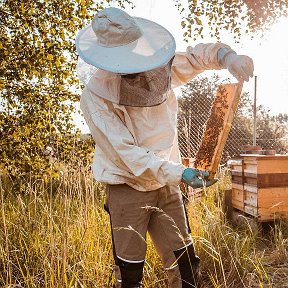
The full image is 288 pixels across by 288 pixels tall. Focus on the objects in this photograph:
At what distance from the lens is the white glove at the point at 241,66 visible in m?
2.15

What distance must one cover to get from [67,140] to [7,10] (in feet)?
5.52

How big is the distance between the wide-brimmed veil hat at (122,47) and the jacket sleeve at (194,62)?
0.26m

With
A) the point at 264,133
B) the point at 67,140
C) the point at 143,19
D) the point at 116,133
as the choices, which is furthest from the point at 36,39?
the point at 264,133

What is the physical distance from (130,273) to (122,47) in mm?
1266

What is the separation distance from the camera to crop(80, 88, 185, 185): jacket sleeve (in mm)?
1954

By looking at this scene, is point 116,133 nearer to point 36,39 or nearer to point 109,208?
point 109,208

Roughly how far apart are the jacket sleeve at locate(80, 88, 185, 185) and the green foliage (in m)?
2.29

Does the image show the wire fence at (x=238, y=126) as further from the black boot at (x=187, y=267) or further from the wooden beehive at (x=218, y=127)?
the black boot at (x=187, y=267)

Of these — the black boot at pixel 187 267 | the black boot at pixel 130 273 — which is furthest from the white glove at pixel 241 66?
the black boot at pixel 130 273

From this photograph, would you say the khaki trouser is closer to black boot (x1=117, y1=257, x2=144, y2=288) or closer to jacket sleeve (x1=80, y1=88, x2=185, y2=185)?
black boot (x1=117, y1=257, x2=144, y2=288)

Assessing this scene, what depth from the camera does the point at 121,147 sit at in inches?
79.1

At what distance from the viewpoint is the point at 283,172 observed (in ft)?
14.8

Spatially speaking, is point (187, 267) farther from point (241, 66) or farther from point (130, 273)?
point (241, 66)

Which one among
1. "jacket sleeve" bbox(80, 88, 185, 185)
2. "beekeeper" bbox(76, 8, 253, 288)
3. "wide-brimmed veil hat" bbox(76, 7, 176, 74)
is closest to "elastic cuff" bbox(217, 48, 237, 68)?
"beekeeper" bbox(76, 8, 253, 288)
